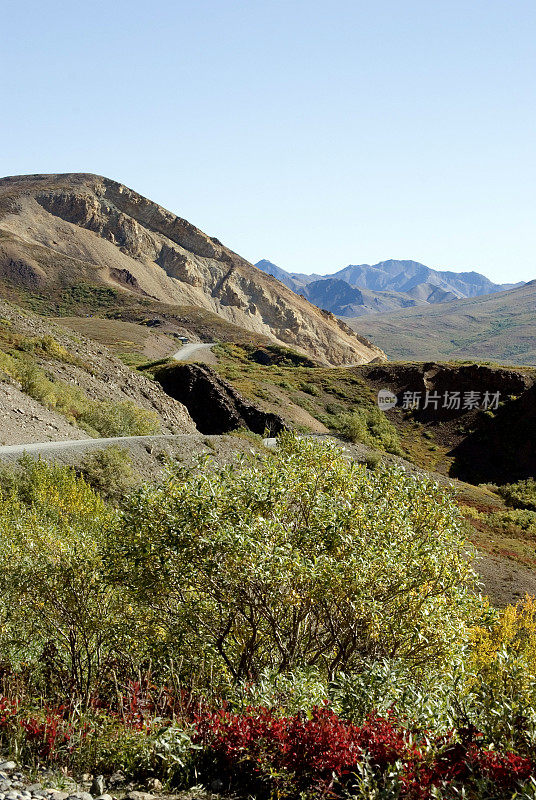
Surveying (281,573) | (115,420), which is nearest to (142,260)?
(115,420)

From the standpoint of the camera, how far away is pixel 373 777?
17.6 ft

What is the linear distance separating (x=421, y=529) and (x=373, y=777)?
4955mm

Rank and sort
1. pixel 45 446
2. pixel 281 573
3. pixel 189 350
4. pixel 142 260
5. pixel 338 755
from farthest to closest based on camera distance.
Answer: pixel 142 260 → pixel 189 350 → pixel 45 446 → pixel 281 573 → pixel 338 755

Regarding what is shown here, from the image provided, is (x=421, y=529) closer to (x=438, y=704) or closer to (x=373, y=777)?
(x=438, y=704)

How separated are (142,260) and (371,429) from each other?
86.0 m

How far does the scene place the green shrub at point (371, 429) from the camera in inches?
1942

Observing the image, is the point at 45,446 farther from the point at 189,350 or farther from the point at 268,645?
the point at 189,350

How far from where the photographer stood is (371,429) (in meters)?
62.7

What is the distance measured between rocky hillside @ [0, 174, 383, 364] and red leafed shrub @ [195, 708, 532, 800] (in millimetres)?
105055

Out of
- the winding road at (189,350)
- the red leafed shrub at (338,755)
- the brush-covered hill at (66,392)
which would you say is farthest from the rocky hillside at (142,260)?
the red leafed shrub at (338,755)

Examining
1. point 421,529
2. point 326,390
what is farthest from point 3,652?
point 326,390

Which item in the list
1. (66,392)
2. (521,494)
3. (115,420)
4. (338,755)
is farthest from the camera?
(521,494)

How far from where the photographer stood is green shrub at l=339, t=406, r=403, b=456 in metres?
49.3

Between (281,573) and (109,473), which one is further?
(109,473)
